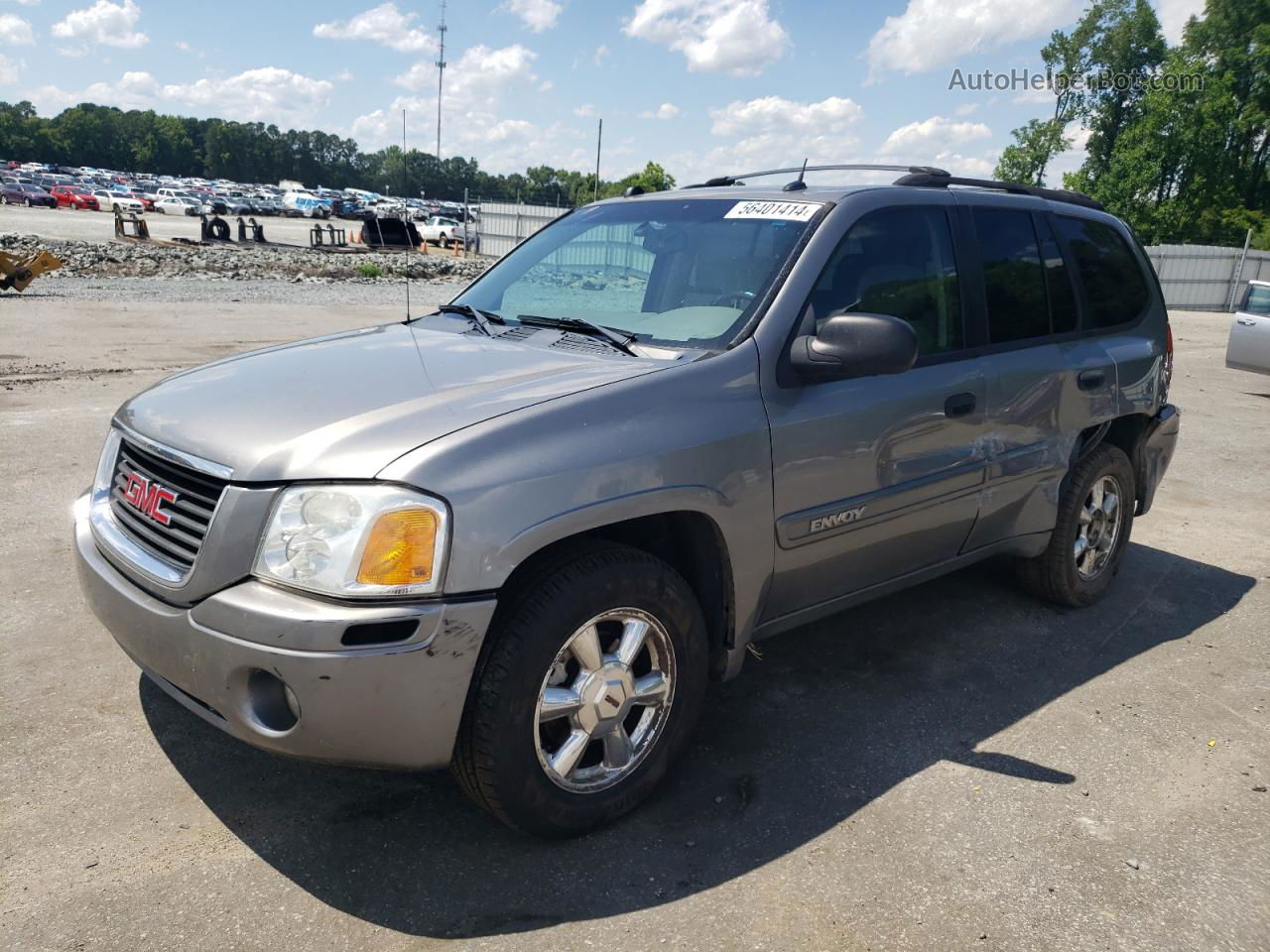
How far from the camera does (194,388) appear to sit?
2984mm

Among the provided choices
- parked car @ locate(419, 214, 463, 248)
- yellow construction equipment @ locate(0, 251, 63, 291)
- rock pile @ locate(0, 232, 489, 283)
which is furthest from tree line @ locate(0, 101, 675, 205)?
yellow construction equipment @ locate(0, 251, 63, 291)

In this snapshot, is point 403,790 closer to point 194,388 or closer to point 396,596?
point 396,596

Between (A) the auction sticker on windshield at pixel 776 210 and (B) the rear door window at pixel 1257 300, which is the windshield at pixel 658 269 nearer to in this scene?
(A) the auction sticker on windshield at pixel 776 210

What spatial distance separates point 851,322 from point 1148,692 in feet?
7.27

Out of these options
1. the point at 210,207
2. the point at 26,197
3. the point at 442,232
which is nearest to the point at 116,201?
the point at 26,197

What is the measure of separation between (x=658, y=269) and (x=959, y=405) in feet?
4.08

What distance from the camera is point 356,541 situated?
228 cm

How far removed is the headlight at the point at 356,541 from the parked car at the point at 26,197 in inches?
2779

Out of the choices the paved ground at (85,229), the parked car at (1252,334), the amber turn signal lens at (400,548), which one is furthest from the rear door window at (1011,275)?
the paved ground at (85,229)

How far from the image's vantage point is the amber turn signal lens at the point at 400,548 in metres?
2.28

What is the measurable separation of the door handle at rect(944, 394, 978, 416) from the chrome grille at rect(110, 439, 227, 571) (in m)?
2.49

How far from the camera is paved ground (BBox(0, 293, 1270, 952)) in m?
2.44

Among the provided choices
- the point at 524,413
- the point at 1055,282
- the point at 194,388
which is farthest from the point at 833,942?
the point at 1055,282

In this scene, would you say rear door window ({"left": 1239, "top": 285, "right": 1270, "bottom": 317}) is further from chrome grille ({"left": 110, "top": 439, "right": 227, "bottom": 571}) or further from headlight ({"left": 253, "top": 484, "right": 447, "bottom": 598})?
chrome grille ({"left": 110, "top": 439, "right": 227, "bottom": 571})
